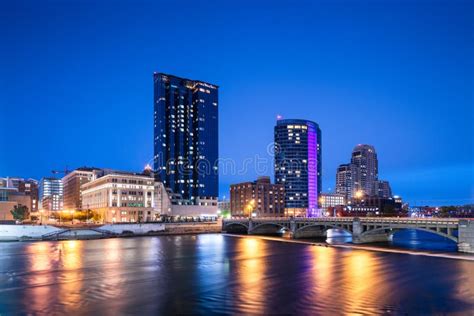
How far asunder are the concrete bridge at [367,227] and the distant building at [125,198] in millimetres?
43315

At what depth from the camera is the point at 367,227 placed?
328ft

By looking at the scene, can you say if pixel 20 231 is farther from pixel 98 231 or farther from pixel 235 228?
pixel 235 228

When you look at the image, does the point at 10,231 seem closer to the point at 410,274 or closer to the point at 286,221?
the point at 286,221

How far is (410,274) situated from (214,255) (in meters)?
38.8

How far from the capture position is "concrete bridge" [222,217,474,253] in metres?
75.6

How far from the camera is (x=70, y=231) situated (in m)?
126

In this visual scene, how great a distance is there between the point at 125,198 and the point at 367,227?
114641 mm

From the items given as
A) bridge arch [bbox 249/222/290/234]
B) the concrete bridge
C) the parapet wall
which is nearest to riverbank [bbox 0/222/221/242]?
the parapet wall

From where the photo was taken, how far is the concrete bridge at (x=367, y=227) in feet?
248

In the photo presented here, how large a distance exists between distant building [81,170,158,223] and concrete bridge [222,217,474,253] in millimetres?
43315

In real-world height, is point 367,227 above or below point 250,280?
above

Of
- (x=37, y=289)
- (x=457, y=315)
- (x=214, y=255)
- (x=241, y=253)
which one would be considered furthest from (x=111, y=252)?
(x=457, y=315)

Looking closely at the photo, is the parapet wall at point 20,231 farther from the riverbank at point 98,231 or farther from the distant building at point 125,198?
the distant building at point 125,198

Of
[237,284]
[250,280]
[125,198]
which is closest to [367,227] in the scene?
[250,280]
